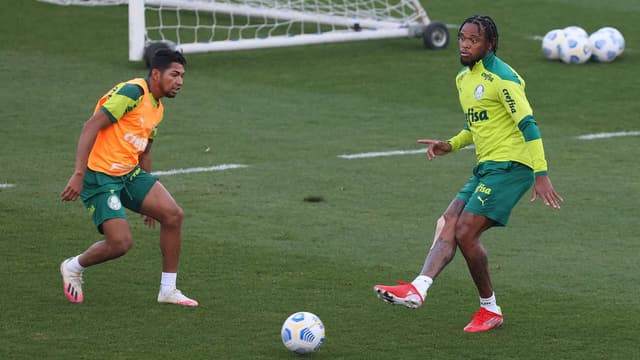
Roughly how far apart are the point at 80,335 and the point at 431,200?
457 cm

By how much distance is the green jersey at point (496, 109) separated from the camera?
7.67 meters

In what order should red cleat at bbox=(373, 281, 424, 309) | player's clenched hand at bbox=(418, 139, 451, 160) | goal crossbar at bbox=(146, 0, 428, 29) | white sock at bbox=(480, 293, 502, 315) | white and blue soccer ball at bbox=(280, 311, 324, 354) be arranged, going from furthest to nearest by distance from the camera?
goal crossbar at bbox=(146, 0, 428, 29), player's clenched hand at bbox=(418, 139, 451, 160), white sock at bbox=(480, 293, 502, 315), red cleat at bbox=(373, 281, 424, 309), white and blue soccer ball at bbox=(280, 311, 324, 354)

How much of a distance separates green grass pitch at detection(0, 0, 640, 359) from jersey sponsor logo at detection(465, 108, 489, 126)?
1.28m

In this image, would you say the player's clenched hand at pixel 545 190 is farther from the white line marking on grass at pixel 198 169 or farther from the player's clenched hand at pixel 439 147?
the white line marking on grass at pixel 198 169

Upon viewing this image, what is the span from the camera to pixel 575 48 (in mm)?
18547

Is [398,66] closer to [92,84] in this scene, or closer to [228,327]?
[92,84]

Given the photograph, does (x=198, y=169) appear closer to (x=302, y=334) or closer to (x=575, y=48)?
(x=302, y=334)

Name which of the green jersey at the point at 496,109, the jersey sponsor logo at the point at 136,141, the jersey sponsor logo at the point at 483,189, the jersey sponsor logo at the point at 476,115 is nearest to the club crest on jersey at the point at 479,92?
the green jersey at the point at 496,109

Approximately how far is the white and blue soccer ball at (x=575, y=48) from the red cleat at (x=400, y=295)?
11.7m

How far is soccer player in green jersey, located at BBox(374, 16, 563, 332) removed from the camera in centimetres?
772

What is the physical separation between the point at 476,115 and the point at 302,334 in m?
1.78

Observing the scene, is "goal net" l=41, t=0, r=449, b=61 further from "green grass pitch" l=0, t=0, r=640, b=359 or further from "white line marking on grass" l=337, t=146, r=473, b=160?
"white line marking on grass" l=337, t=146, r=473, b=160

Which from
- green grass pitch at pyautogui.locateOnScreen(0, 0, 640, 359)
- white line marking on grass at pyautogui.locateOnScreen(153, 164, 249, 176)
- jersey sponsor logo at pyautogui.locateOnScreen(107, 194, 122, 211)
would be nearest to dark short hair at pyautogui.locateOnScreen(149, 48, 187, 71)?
jersey sponsor logo at pyautogui.locateOnScreen(107, 194, 122, 211)

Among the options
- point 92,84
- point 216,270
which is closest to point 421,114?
point 92,84
